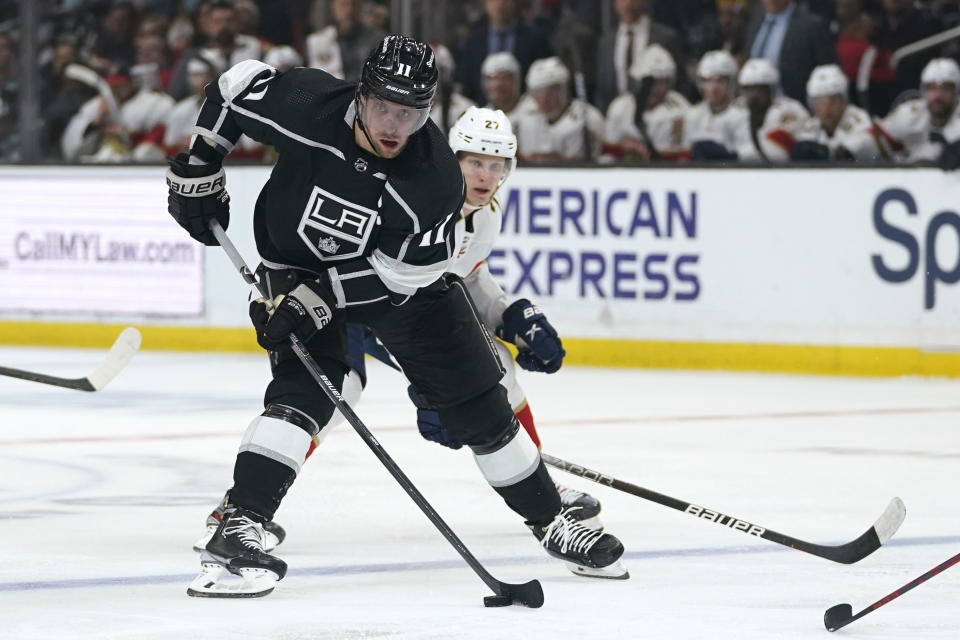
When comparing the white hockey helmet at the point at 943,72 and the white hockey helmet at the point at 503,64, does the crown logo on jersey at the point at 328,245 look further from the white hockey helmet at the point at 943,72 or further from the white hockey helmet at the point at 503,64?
the white hockey helmet at the point at 503,64

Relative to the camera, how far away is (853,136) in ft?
27.2

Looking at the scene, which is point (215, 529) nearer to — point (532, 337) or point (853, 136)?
point (532, 337)

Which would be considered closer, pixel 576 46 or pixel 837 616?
pixel 837 616

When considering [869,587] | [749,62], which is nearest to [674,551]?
[869,587]

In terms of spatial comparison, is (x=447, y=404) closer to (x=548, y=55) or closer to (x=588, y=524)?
(x=588, y=524)

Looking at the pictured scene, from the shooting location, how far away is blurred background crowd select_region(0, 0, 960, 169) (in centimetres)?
836

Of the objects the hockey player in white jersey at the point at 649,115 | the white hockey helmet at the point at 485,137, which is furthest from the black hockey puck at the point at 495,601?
the hockey player in white jersey at the point at 649,115

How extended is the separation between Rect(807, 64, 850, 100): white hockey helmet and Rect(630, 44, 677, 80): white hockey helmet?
0.77 meters

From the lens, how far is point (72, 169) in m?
9.80

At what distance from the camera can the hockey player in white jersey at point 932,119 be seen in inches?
319

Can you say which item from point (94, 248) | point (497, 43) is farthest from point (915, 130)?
point (94, 248)

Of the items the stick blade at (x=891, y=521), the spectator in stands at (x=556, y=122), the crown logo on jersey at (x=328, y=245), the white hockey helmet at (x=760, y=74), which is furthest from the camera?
the spectator in stands at (x=556, y=122)

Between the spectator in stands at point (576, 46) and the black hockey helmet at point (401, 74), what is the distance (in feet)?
18.4

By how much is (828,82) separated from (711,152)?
641mm
